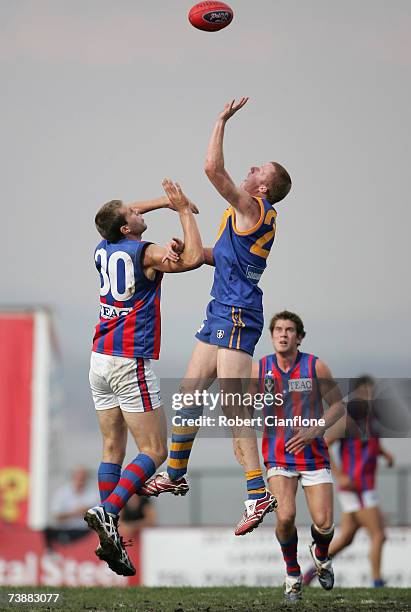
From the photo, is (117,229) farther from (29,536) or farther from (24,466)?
(24,466)

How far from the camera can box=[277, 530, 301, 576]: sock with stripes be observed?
11273 millimetres

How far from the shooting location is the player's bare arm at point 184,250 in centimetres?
919

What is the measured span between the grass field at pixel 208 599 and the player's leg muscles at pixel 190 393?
115 centimetres

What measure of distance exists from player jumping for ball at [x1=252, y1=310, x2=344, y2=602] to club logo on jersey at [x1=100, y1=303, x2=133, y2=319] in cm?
201

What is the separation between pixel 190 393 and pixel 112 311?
887mm

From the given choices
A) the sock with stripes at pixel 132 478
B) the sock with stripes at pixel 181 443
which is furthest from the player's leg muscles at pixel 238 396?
the sock with stripes at pixel 132 478

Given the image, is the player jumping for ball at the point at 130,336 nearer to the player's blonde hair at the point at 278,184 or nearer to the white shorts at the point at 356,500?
the player's blonde hair at the point at 278,184

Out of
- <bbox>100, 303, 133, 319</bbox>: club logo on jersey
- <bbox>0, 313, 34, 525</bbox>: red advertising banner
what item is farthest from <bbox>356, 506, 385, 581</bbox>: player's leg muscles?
<bbox>0, 313, 34, 525</bbox>: red advertising banner

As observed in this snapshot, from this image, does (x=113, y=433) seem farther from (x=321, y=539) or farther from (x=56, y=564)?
(x=56, y=564)

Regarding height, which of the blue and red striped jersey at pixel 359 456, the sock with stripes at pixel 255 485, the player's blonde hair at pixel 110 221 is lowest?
the sock with stripes at pixel 255 485

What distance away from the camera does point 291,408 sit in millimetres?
11438

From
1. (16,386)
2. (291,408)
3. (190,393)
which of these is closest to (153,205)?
(190,393)

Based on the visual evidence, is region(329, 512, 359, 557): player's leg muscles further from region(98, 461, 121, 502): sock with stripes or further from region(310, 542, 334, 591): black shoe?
region(98, 461, 121, 502): sock with stripes

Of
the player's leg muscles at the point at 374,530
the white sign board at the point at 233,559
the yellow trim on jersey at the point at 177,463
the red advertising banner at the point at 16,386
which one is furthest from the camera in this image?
the red advertising banner at the point at 16,386
